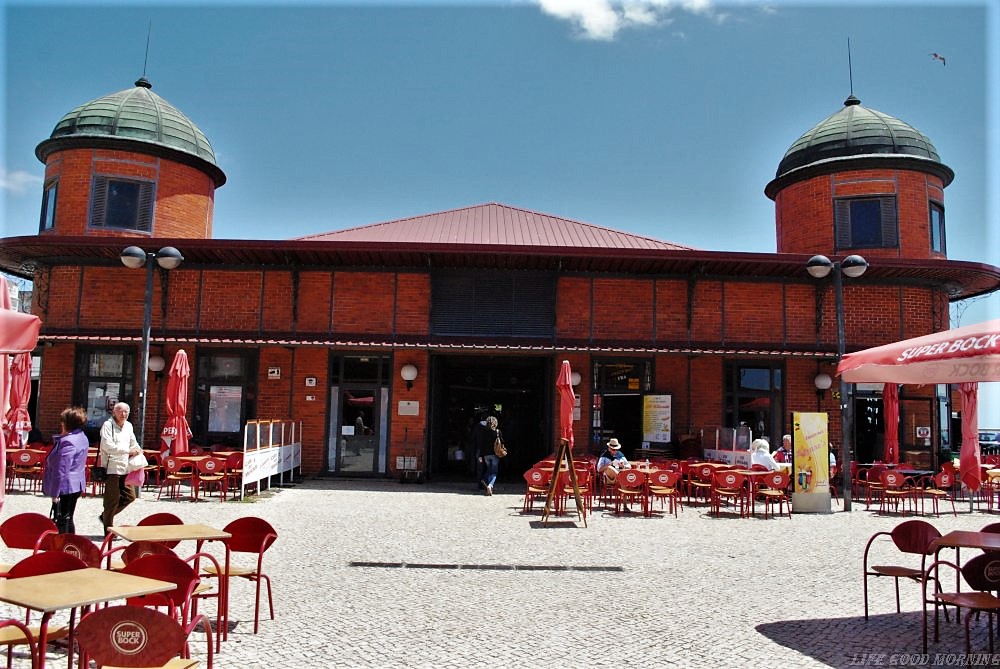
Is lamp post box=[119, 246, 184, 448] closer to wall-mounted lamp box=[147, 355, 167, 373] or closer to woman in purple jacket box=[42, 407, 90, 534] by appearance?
wall-mounted lamp box=[147, 355, 167, 373]

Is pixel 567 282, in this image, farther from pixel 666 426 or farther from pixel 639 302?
pixel 666 426

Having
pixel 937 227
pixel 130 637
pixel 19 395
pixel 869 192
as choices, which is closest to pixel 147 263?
pixel 19 395

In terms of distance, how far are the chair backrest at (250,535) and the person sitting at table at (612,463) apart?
7430 mm

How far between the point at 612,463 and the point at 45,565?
9.95 m

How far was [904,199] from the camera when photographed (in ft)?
62.4

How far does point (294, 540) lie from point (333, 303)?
26.7 ft

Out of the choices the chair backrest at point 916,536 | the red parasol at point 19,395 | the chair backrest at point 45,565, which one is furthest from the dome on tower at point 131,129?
the chair backrest at point 916,536

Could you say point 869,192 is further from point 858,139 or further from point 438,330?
point 438,330

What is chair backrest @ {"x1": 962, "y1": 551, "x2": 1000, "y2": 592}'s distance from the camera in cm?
575

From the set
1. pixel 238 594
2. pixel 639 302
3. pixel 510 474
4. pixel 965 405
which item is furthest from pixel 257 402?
pixel 965 405

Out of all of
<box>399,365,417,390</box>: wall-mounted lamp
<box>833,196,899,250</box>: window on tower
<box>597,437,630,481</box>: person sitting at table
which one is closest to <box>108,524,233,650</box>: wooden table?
<box>597,437,630,481</box>: person sitting at table

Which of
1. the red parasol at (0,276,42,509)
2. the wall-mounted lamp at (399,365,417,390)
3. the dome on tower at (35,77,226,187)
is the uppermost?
the dome on tower at (35,77,226,187)

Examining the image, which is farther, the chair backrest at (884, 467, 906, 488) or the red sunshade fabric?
the chair backrest at (884, 467, 906, 488)

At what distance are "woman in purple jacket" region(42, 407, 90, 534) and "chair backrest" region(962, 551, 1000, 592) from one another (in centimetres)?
825
